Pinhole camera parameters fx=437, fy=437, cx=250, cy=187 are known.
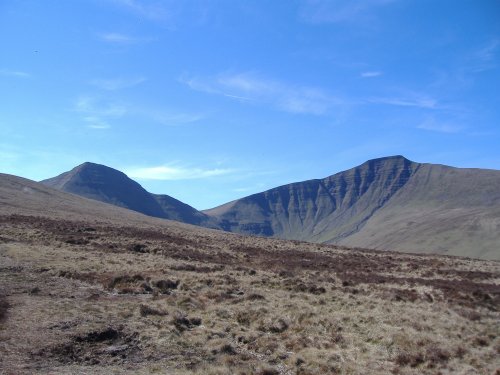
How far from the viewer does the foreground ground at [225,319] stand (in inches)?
530

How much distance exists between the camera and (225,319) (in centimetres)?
1883

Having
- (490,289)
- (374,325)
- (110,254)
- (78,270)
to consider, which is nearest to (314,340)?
(374,325)

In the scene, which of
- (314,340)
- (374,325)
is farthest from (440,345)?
(314,340)

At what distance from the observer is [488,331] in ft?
60.5

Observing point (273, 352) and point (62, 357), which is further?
point (273, 352)

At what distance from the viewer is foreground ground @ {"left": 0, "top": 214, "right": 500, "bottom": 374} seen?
44.1ft

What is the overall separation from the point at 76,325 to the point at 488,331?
16.5 m

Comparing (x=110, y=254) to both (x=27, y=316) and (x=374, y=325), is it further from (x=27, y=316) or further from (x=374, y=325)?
(x=374, y=325)

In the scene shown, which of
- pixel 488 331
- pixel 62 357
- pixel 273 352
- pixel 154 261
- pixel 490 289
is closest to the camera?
pixel 62 357

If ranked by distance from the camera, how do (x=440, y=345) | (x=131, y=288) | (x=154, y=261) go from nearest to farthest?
(x=440, y=345) < (x=131, y=288) < (x=154, y=261)

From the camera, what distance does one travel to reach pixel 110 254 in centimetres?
3494

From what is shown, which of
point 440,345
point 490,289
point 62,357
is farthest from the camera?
point 490,289

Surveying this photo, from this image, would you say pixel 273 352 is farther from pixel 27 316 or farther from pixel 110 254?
pixel 110 254

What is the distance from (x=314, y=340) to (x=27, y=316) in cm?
1053
